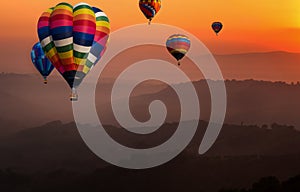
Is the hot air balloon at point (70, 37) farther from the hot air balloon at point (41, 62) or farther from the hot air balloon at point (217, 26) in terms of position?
the hot air balloon at point (217, 26)

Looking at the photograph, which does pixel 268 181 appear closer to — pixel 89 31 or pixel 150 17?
pixel 150 17

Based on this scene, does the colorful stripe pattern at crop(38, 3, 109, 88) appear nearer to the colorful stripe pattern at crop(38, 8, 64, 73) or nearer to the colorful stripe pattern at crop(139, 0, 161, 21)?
the colorful stripe pattern at crop(38, 8, 64, 73)

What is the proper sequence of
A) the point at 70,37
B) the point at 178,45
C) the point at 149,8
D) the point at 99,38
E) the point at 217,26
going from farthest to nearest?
the point at 217,26 < the point at 178,45 < the point at 149,8 < the point at 99,38 < the point at 70,37

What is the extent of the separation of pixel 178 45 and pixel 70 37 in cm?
5165

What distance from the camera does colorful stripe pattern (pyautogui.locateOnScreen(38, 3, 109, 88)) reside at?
75812 millimetres

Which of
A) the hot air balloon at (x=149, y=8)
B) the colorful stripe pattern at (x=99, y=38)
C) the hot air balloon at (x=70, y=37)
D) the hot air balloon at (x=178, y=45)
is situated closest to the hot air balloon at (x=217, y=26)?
the hot air balloon at (x=178, y=45)

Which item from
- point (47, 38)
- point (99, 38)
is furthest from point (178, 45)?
point (47, 38)

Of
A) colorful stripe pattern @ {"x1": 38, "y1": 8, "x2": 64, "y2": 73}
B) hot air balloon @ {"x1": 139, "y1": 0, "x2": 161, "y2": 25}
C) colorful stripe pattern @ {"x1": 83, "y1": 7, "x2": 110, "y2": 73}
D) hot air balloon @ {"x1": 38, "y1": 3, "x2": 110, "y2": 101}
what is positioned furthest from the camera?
hot air balloon @ {"x1": 139, "y1": 0, "x2": 161, "y2": 25}

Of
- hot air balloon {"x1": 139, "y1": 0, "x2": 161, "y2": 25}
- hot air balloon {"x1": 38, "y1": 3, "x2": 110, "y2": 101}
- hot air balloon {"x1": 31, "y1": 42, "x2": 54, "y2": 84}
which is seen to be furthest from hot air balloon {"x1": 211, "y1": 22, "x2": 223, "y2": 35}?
hot air balloon {"x1": 38, "y1": 3, "x2": 110, "y2": 101}

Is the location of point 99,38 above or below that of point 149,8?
below

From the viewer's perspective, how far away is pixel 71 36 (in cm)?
7588

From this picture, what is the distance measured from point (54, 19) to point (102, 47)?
350 inches

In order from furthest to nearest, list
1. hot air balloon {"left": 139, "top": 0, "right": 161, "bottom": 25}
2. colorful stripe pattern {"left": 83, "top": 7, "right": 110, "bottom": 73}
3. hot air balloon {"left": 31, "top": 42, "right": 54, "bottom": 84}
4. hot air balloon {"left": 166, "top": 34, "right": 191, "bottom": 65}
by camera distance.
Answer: hot air balloon {"left": 166, "top": 34, "right": 191, "bottom": 65}
hot air balloon {"left": 139, "top": 0, "right": 161, "bottom": 25}
hot air balloon {"left": 31, "top": 42, "right": 54, "bottom": 84}
colorful stripe pattern {"left": 83, "top": 7, "right": 110, "bottom": 73}

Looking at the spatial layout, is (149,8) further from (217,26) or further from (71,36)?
(217,26)
